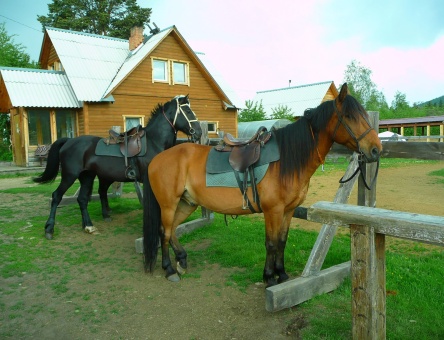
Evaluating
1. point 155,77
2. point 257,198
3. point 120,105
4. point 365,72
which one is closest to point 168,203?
point 257,198

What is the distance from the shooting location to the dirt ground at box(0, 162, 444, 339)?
3010 millimetres

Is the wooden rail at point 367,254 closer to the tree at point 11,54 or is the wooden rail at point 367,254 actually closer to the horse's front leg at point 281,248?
the horse's front leg at point 281,248

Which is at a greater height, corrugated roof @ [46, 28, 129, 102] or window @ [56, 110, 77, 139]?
corrugated roof @ [46, 28, 129, 102]

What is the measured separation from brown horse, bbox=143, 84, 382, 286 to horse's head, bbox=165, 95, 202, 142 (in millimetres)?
1674

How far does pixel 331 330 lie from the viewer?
2838 mm

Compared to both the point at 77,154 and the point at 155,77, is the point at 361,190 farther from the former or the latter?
the point at 155,77

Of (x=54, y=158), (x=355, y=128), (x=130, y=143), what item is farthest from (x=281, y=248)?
(x=54, y=158)

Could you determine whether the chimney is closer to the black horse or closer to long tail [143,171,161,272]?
the black horse

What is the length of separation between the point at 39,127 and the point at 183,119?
14.6 meters

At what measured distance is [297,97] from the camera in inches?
1371

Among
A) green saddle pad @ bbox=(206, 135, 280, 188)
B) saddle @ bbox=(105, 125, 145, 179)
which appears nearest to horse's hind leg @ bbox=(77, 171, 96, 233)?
saddle @ bbox=(105, 125, 145, 179)

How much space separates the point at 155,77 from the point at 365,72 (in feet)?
153

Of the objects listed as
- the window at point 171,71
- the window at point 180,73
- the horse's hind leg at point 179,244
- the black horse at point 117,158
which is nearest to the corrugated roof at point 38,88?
the window at point 171,71

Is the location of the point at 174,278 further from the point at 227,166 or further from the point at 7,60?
the point at 7,60
